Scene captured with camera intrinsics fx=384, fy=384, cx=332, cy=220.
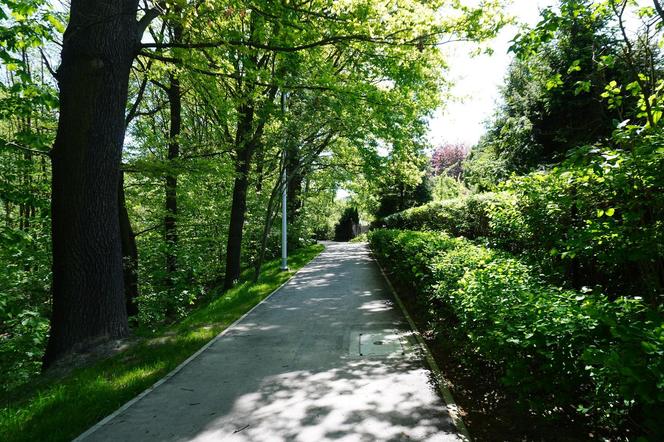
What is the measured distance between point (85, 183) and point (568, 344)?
6901 mm

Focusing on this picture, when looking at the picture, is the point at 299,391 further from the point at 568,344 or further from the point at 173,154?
the point at 173,154

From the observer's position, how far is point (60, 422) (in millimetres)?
4195

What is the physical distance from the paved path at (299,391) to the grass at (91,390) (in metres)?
0.28

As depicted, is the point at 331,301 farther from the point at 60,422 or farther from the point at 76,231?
the point at 60,422

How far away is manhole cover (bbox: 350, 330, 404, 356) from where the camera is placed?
6.27m

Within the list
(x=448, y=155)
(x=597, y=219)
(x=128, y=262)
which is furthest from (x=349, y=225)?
(x=597, y=219)

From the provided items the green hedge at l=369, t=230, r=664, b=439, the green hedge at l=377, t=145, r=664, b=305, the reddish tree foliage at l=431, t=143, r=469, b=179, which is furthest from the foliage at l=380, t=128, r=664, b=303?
the reddish tree foliage at l=431, t=143, r=469, b=179

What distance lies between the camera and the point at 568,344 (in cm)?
274

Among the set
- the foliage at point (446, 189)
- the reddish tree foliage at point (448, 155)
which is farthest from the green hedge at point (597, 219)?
the reddish tree foliage at point (448, 155)

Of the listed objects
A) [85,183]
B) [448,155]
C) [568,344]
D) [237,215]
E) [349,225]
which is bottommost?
[568,344]

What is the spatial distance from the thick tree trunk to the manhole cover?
4.15 metres

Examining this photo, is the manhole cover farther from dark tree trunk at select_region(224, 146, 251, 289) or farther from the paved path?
dark tree trunk at select_region(224, 146, 251, 289)

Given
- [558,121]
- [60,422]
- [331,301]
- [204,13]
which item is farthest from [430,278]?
[558,121]

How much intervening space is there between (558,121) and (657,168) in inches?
458
